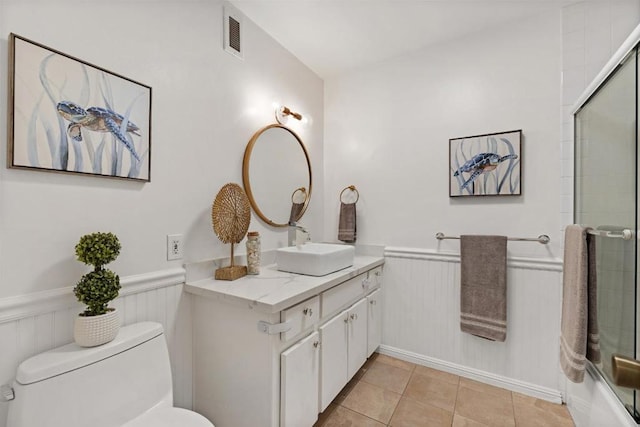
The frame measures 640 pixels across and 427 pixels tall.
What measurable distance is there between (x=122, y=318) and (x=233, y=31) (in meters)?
1.66

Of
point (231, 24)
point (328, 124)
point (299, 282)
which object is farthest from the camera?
point (328, 124)

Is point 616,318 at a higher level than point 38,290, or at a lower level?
lower

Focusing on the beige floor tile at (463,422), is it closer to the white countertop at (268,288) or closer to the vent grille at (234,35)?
the white countertop at (268,288)

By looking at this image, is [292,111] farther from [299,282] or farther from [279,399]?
[279,399]

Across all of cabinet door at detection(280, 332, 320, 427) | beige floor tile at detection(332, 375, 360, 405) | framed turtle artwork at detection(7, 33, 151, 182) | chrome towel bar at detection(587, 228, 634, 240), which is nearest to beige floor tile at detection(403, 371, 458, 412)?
beige floor tile at detection(332, 375, 360, 405)

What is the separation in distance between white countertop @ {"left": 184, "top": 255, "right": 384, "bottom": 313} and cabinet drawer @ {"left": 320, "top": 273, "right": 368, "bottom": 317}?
5 centimetres

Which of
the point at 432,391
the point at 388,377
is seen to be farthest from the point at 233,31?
the point at 432,391

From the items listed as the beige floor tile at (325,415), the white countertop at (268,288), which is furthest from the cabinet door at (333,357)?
the white countertop at (268,288)

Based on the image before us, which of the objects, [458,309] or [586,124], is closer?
[586,124]

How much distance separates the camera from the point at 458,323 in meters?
2.07

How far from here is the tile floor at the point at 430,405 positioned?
5.32 feet

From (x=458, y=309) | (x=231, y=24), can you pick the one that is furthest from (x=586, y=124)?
(x=231, y=24)

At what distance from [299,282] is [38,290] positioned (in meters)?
1.02

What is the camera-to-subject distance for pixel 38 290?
1.02 m
